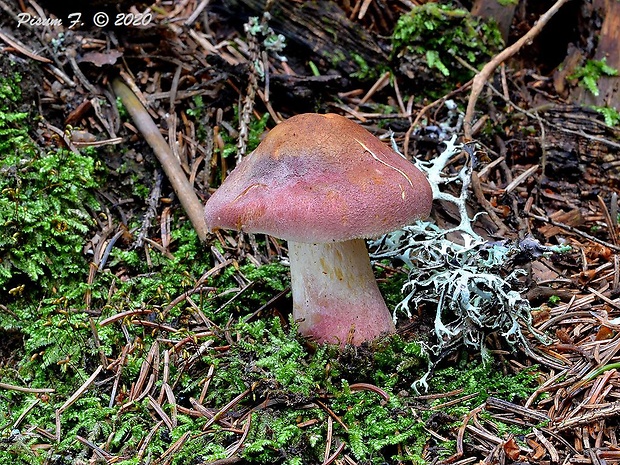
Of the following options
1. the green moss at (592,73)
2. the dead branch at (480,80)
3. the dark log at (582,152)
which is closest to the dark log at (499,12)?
the dead branch at (480,80)

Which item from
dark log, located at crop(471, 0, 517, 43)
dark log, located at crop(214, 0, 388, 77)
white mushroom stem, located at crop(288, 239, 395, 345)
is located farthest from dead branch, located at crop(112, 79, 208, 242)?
dark log, located at crop(471, 0, 517, 43)

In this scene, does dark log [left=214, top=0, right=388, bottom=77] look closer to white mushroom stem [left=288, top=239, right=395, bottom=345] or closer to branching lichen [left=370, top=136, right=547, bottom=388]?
branching lichen [left=370, top=136, right=547, bottom=388]

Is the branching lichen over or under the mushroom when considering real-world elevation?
under

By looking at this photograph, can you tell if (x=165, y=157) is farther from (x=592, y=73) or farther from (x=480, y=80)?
(x=592, y=73)

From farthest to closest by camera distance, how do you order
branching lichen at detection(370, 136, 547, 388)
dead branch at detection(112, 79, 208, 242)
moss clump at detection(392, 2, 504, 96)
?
1. moss clump at detection(392, 2, 504, 96)
2. dead branch at detection(112, 79, 208, 242)
3. branching lichen at detection(370, 136, 547, 388)

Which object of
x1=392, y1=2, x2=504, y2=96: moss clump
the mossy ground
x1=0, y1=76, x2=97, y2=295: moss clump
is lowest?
the mossy ground

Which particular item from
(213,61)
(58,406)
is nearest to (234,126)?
(213,61)

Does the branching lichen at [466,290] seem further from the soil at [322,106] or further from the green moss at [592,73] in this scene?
the green moss at [592,73]

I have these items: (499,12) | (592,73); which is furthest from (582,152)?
(499,12)

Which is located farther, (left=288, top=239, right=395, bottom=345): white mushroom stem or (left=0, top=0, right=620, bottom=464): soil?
(left=0, top=0, right=620, bottom=464): soil
